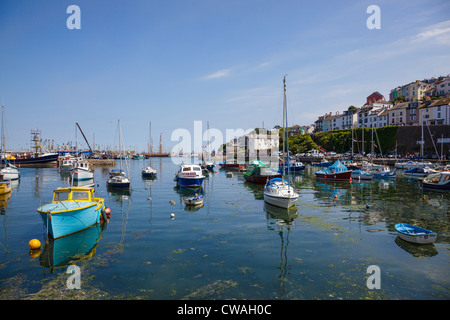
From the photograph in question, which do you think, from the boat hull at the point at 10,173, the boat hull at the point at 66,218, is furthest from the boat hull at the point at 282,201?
the boat hull at the point at 10,173

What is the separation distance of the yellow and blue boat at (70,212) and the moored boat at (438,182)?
153 feet

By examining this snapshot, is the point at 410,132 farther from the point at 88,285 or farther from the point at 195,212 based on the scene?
the point at 88,285

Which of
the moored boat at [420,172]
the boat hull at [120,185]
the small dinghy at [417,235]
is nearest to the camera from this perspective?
the small dinghy at [417,235]

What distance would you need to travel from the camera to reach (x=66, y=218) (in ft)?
65.0

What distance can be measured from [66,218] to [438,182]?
4962 cm

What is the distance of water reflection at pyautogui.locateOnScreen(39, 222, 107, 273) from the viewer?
52.1ft

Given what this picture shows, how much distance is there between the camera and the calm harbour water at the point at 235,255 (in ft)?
41.7

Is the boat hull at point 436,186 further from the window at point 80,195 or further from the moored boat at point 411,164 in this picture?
the window at point 80,195

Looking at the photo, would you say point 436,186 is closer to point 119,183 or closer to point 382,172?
point 382,172

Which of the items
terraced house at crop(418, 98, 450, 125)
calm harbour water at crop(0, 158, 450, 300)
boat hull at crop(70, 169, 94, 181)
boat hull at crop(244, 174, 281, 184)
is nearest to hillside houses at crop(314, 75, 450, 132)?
terraced house at crop(418, 98, 450, 125)

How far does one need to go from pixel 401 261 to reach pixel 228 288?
10.5 meters

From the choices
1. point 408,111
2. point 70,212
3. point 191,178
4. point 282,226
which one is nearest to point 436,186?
point 282,226

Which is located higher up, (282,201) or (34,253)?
(282,201)
